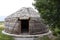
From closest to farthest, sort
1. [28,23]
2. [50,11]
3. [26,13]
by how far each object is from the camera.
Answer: [50,11] < [28,23] < [26,13]

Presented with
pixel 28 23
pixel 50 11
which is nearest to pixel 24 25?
pixel 28 23

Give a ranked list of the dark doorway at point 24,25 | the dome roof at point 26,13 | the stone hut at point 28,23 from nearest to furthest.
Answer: the stone hut at point 28,23, the dome roof at point 26,13, the dark doorway at point 24,25

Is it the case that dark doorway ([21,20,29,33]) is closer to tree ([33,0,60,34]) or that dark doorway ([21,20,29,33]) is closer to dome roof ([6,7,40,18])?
dome roof ([6,7,40,18])

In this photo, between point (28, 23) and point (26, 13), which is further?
point (26, 13)

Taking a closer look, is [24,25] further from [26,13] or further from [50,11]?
[50,11]

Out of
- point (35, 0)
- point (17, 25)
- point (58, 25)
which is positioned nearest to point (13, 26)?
point (17, 25)

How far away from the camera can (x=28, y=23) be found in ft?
54.0

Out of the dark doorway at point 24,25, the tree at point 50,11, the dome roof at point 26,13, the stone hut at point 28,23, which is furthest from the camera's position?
the dark doorway at point 24,25

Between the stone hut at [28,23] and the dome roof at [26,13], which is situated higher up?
the dome roof at [26,13]

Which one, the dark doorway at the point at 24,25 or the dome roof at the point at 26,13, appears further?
the dark doorway at the point at 24,25

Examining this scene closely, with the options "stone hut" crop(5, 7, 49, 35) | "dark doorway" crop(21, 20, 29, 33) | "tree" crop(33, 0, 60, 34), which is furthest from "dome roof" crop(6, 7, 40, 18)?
"tree" crop(33, 0, 60, 34)

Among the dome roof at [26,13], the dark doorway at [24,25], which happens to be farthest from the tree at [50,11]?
the dark doorway at [24,25]

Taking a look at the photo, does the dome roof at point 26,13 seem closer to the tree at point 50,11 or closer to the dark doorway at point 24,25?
the dark doorway at point 24,25

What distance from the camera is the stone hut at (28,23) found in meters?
16.0
